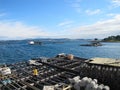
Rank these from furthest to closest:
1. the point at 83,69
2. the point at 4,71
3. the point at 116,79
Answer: the point at 4,71 < the point at 83,69 < the point at 116,79

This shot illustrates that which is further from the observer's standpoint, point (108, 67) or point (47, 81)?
point (47, 81)

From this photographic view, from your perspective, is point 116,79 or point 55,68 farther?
point 55,68

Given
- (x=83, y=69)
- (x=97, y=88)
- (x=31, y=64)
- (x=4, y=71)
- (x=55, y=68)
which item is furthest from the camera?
(x=31, y=64)

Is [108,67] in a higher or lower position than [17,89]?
A: higher

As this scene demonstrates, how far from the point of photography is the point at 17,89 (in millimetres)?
19656

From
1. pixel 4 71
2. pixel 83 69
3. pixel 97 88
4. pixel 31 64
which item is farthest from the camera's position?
pixel 31 64

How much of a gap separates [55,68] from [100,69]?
11779mm

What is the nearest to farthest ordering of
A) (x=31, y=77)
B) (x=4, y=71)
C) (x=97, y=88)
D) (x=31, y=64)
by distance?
(x=97, y=88), (x=31, y=77), (x=4, y=71), (x=31, y=64)

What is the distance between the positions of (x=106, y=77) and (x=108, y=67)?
1.21 meters

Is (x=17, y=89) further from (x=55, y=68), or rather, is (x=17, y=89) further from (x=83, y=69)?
(x=55, y=68)

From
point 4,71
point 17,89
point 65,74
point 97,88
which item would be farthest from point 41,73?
point 97,88

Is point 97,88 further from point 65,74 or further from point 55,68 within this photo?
point 55,68

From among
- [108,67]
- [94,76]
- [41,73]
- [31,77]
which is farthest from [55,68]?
[108,67]

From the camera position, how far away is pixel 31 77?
25.4 metres
